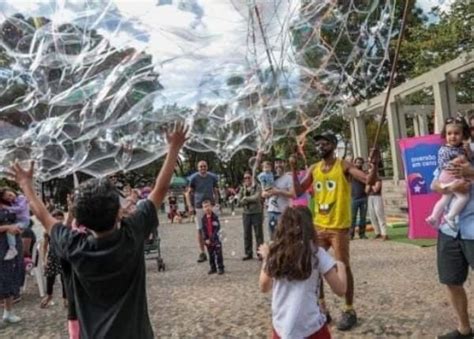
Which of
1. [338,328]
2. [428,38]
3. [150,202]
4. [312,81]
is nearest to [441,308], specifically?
[338,328]

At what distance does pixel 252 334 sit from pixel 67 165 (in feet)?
9.80

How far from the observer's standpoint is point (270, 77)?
5656mm

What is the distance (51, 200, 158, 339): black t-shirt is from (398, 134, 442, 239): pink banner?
7.99 metres

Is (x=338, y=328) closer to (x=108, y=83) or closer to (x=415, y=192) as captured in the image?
(x=108, y=83)

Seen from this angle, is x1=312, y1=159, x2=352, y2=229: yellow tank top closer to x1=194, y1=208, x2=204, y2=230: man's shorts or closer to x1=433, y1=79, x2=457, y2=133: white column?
x1=194, y1=208, x2=204, y2=230: man's shorts

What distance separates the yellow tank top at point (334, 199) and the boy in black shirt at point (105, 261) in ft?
8.63

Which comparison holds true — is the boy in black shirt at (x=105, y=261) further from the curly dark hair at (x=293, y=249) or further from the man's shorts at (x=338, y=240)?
Result: the man's shorts at (x=338, y=240)

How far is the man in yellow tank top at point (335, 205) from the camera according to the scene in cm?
492

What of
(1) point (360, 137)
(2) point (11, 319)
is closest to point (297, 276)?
(2) point (11, 319)

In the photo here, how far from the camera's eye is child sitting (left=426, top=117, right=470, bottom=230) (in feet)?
14.0

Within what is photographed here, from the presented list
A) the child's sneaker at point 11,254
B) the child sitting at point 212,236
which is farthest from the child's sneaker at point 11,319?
the child sitting at point 212,236

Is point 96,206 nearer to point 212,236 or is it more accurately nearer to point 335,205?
point 335,205

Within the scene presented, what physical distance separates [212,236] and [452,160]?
4958 mm

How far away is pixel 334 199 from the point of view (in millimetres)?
4992
